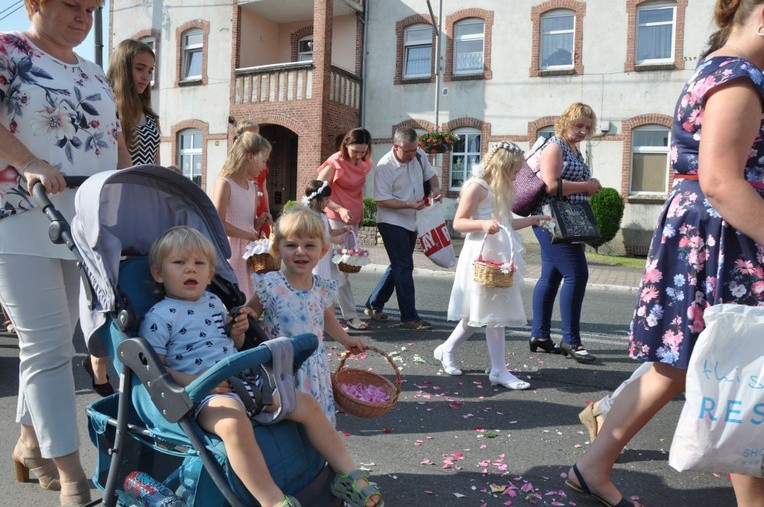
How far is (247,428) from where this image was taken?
237cm

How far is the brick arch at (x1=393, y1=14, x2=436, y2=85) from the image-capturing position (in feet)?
74.6

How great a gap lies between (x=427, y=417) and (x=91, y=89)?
8.93ft

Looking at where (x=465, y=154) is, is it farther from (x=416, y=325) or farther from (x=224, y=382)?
(x=224, y=382)

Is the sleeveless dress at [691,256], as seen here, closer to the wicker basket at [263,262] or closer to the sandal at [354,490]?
the sandal at [354,490]

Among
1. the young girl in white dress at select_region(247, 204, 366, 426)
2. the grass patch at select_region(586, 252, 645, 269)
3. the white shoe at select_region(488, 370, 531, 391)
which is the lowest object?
the white shoe at select_region(488, 370, 531, 391)

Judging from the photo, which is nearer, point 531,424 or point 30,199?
point 30,199

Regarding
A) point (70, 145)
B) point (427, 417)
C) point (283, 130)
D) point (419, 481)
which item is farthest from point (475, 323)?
point (283, 130)

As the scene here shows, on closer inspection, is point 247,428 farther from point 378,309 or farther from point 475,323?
point 378,309

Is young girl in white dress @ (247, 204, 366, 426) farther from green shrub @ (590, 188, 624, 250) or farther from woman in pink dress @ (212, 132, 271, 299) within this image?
green shrub @ (590, 188, 624, 250)

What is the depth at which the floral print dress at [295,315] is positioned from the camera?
10.8ft

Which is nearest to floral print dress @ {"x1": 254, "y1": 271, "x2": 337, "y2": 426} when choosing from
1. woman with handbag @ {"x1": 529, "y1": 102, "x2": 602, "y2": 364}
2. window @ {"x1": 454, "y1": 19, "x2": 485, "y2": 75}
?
woman with handbag @ {"x1": 529, "y1": 102, "x2": 602, "y2": 364}

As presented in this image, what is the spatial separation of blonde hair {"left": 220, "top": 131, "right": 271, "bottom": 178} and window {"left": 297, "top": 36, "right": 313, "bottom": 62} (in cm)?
2106

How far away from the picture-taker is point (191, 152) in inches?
1037

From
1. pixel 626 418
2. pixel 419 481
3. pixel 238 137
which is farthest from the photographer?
pixel 238 137
